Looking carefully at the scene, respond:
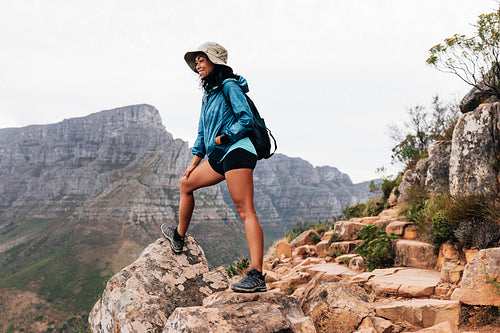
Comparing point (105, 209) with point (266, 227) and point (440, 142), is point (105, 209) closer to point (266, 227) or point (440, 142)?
point (266, 227)

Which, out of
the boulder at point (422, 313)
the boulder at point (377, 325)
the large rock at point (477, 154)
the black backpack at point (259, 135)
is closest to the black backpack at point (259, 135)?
the black backpack at point (259, 135)

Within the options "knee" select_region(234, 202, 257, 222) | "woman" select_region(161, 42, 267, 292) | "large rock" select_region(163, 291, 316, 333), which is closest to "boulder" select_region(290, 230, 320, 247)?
"woman" select_region(161, 42, 267, 292)

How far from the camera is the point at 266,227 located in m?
173

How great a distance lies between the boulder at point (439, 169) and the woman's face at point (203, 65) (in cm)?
694

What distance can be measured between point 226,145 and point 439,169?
7.39m

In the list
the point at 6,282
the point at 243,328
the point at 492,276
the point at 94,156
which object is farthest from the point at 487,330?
the point at 94,156

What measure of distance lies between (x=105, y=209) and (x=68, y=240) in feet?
71.2

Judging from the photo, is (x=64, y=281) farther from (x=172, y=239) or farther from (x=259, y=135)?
(x=259, y=135)

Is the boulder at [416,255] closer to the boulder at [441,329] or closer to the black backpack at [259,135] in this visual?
the boulder at [441,329]

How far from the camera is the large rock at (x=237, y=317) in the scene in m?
2.62

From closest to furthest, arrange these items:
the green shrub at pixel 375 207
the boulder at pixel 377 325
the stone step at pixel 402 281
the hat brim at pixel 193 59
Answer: the hat brim at pixel 193 59 < the boulder at pixel 377 325 < the stone step at pixel 402 281 < the green shrub at pixel 375 207

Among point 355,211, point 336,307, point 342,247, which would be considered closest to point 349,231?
point 342,247

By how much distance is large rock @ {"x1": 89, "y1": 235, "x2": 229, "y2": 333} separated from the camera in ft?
11.2

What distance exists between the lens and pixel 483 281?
3.89m
